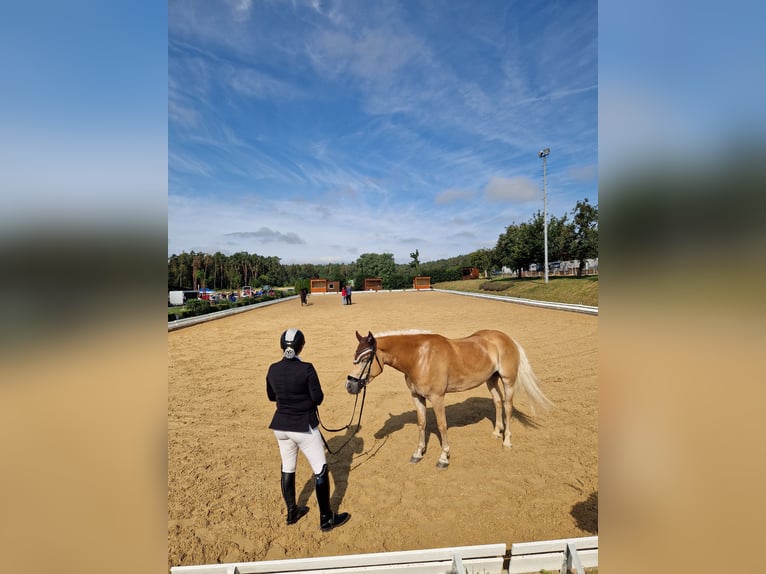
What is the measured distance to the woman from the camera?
283 centimetres

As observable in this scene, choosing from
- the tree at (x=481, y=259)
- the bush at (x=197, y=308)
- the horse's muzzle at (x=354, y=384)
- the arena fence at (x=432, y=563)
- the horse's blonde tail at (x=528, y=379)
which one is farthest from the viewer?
the tree at (x=481, y=259)

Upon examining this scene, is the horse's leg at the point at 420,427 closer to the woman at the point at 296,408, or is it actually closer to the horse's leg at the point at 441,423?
the horse's leg at the point at 441,423

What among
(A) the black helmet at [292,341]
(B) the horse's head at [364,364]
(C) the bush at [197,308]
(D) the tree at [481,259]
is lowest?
(C) the bush at [197,308]

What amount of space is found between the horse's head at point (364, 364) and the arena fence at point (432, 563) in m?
1.43

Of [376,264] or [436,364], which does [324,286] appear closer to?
[376,264]

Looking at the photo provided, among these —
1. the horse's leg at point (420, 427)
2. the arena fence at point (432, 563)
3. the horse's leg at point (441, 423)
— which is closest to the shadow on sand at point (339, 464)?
the horse's leg at point (420, 427)

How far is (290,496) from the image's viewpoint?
308cm

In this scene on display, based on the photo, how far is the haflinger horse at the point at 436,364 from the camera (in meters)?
3.72

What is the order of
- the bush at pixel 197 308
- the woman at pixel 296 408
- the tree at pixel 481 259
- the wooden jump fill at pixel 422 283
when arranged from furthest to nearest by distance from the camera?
the tree at pixel 481 259
the wooden jump fill at pixel 422 283
the bush at pixel 197 308
the woman at pixel 296 408

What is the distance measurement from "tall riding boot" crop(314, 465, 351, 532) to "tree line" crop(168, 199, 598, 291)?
2347 mm

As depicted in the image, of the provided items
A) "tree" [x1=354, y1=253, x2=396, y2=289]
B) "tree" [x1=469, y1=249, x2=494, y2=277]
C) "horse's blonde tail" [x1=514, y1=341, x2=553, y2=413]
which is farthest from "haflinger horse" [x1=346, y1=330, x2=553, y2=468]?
"tree" [x1=354, y1=253, x2=396, y2=289]
